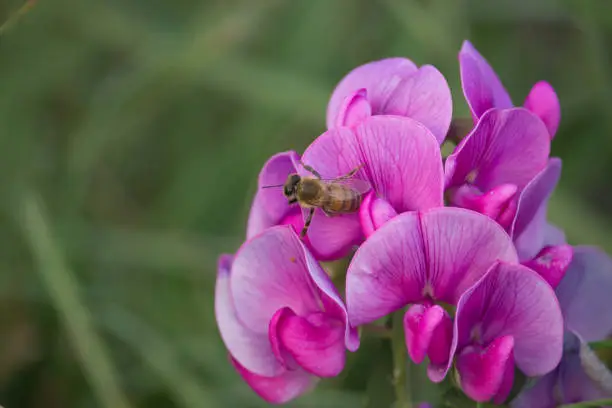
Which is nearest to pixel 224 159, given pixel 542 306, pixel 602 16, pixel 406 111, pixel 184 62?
pixel 184 62

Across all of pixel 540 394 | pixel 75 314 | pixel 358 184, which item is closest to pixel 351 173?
pixel 358 184

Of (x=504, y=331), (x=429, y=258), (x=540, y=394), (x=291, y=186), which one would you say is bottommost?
(x=540, y=394)

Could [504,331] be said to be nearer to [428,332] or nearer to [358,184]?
[428,332]

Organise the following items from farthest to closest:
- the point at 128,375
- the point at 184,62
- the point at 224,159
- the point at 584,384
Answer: the point at 224,159 → the point at 184,62 → the point at 128,375 → the point at 584,384

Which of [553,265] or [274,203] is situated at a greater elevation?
[274,203]

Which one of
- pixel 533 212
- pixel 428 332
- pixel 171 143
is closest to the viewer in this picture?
pixel 428 332

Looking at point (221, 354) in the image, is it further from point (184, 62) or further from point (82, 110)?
point (82, 110)

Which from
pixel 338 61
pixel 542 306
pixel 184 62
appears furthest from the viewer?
pixel 338 61

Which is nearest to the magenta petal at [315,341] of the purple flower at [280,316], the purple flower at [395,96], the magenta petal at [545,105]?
the purple flower at [280,316]
